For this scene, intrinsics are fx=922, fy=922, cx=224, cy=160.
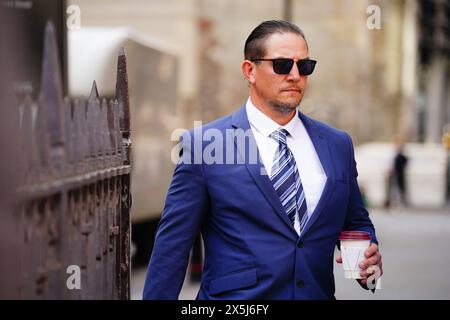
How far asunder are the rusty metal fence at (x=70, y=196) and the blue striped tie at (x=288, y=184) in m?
0.49

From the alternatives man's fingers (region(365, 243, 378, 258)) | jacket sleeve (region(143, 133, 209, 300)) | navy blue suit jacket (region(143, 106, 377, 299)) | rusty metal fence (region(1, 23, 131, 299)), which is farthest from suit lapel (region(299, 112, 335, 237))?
rusty metal fence (region(1, 23, 131, 299))

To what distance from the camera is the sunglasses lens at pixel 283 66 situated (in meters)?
3.04

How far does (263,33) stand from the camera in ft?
10.2

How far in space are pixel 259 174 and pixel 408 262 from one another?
1025cm

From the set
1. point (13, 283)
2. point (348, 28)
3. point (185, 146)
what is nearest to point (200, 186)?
point (185, 146)

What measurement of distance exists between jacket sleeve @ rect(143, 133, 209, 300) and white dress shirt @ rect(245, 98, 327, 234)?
23 centimetres

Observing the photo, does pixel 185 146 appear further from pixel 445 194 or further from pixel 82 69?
pixel 445 194

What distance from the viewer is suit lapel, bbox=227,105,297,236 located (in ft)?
9.75

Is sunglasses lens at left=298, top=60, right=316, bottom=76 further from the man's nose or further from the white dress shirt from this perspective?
the white dress shirt

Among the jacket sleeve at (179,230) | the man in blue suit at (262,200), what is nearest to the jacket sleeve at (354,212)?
the man in blue suit at (262,200)

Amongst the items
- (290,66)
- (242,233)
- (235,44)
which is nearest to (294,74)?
(290,66)

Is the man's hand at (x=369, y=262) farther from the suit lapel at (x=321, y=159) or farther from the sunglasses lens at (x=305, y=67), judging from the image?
the sunglasses lens at (x=305, y=67)

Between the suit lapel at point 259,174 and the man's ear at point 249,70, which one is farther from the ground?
the man's ear at point 249,70

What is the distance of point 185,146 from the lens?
123 inches
